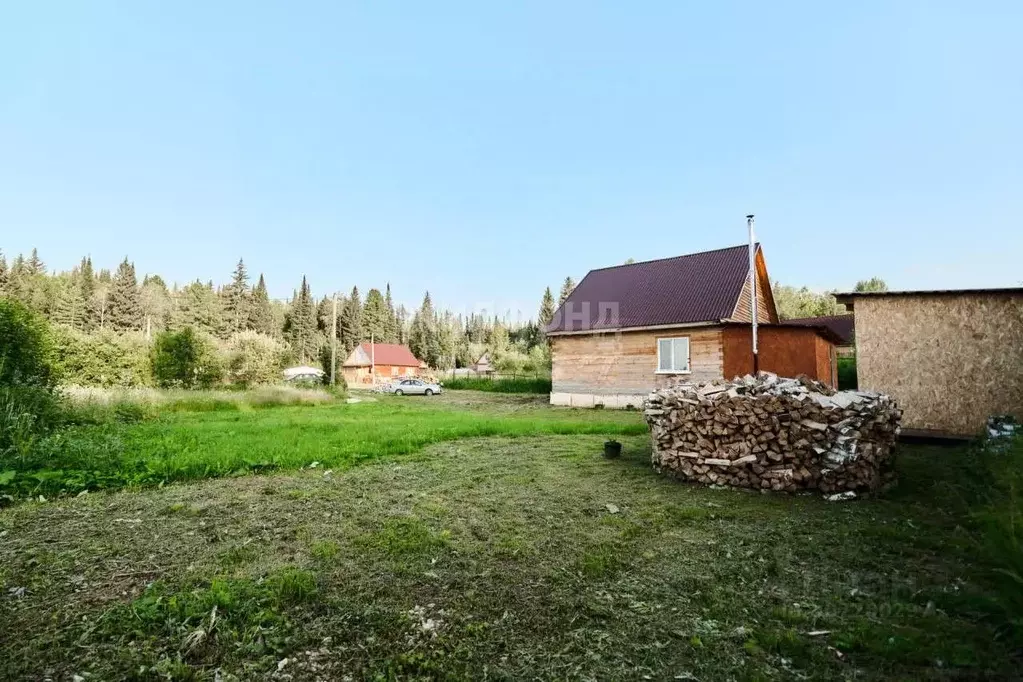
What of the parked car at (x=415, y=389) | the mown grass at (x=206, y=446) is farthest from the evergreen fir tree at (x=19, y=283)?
the mown grass at (x=206, y=446)

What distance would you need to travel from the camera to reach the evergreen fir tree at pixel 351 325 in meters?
69.5

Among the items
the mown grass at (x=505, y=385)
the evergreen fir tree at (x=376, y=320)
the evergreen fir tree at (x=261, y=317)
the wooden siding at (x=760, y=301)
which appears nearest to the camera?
the wooden siding at (x=760, y=301)

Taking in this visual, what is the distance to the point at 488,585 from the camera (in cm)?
367

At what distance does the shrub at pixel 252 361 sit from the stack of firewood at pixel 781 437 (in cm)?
2637

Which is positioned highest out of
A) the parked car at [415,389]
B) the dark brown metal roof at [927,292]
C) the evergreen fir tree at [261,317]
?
the evergreen fir tree at [261,317]

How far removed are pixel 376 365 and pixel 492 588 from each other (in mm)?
50516

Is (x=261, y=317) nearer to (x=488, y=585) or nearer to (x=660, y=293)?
(x=660, y=293)

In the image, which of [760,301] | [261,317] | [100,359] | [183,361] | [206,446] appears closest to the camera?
[206,446]

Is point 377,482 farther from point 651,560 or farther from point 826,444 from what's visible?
point 826,444

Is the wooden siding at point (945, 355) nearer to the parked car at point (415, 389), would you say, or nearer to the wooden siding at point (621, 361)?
the wooden siding at point (621, 361)

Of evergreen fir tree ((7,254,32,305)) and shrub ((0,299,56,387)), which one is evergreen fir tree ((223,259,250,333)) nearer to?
evergreen fir tree ((7,254,32,305))

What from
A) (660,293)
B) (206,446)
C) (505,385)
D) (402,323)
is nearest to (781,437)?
(206,446)

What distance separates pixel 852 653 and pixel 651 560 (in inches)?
60.5

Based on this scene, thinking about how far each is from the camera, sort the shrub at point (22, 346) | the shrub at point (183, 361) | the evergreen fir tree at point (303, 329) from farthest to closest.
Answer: the evergreen fir tree at point (303, 329), the shrub at point (183, 361), the shrub at point (22, 346)
